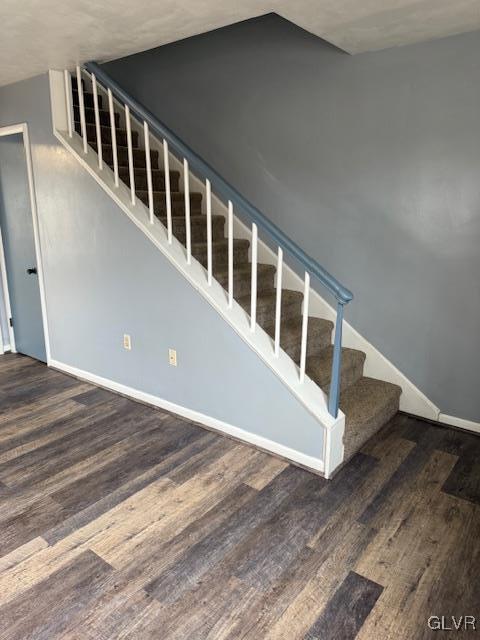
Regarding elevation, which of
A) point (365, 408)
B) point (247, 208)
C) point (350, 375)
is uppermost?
point (247, 208)

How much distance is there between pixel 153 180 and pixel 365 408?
8.16 ft

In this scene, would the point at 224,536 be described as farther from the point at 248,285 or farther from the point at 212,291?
the point at 248,285

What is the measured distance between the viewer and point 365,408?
2.85 metres

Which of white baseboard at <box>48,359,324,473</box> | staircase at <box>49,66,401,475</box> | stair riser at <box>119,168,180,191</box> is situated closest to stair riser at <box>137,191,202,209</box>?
staircase at <box>49,66,401,475</box>

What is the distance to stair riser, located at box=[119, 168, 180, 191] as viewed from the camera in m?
3.54

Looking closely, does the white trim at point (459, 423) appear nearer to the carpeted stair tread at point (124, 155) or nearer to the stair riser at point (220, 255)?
the stair riser at point (220, 255)

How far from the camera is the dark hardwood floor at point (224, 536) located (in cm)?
165

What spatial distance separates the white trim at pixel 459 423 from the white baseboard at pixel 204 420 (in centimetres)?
107

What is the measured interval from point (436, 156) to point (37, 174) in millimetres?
2986

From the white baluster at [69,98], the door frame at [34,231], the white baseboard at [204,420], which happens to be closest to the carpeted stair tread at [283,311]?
the white baluster at [69,98]

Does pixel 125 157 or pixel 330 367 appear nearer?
pixel 330 367

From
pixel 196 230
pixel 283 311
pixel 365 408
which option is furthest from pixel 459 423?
pixel 196 230

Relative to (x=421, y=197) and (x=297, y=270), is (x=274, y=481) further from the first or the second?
(x=421, y=197)

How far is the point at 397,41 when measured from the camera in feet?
8.68
